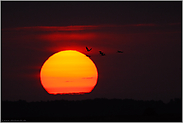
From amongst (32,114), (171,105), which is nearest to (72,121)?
(32,114)

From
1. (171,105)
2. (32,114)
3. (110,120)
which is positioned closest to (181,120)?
(110,120)

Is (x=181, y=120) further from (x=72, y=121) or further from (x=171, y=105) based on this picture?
(x=171, y=105)

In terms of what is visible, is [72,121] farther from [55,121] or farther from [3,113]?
[3,113]

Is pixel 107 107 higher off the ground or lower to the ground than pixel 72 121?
higher

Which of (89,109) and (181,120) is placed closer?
(181,120)

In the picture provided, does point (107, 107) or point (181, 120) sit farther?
point (107, 107)

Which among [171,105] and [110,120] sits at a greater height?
[171,105]

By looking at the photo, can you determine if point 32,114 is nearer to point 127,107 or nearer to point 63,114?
point 63,114

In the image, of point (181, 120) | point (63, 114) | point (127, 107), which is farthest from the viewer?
point (127, 107)

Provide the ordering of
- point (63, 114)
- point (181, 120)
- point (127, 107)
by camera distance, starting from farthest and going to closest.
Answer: point (127, 107) < point (63, 114) < point (181, 120)
